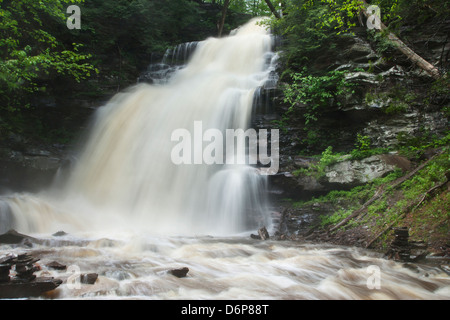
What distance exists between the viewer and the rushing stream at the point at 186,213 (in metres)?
3.80

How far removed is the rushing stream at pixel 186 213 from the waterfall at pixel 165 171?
40mm

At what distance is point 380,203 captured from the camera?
665 centimetres

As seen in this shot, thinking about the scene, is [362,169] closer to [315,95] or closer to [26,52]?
[315,95]

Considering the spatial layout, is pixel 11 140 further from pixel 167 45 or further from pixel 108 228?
pixel 167 45

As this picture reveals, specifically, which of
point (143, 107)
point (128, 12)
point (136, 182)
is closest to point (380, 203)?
point (136, 182)

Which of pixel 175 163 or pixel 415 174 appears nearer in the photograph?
pixel 415 174

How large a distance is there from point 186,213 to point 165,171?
196 centimetres

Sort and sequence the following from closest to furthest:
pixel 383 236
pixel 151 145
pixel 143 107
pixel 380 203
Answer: pixel 383 236 → pixel 380 203 → pixel 151 145 → pixel 143 107

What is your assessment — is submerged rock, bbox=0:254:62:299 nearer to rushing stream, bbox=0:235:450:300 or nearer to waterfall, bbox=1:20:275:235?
rushing stream, bbox=0:235:450:300

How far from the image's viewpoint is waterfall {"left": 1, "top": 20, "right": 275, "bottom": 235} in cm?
841

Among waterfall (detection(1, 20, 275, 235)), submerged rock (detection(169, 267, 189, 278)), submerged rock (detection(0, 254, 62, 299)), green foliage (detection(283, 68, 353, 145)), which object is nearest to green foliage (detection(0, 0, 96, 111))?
waterfall (detection(1, 20, 275, 235))

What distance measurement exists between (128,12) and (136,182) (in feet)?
33.3

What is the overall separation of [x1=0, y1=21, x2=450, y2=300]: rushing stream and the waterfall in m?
0.04

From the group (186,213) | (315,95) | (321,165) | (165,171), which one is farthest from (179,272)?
(315,95)
